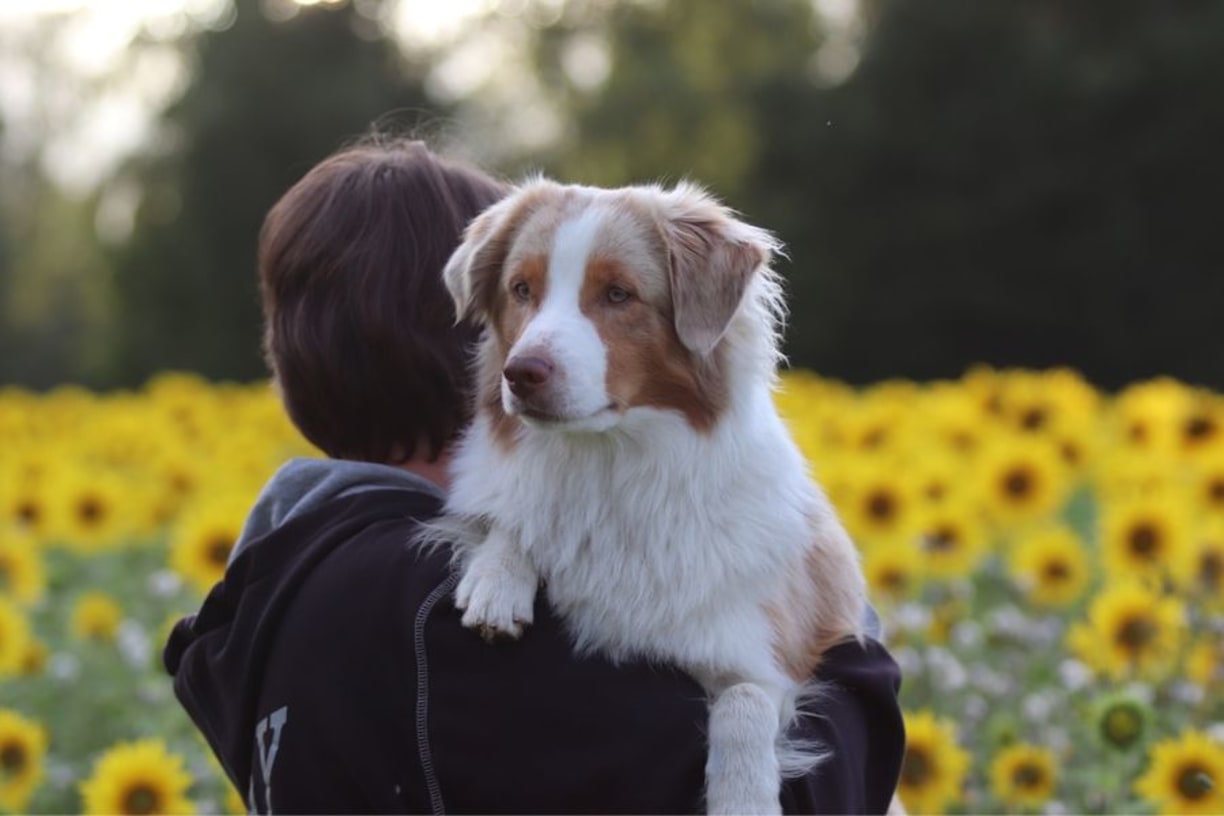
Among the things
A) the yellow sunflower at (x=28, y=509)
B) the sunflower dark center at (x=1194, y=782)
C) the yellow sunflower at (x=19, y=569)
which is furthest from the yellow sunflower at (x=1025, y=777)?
the yellow sunflower at (x=28, y=509)

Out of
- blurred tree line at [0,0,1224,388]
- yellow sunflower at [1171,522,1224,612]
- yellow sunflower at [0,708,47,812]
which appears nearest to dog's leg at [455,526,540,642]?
yellow sunflower at [0,708,47,812]

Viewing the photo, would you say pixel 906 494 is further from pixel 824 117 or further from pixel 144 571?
pixel 824 117

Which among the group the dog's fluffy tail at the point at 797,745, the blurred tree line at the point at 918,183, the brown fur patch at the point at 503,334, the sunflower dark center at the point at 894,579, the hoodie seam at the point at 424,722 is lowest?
the blurred tree line at the point at 918,183

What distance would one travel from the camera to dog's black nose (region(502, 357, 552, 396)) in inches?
124

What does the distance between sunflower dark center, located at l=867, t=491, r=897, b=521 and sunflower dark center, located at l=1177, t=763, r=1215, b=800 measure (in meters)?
2.63

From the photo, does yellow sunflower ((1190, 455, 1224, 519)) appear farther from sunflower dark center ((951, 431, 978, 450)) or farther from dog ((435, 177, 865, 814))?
dog ((435, 177, 865, 814))

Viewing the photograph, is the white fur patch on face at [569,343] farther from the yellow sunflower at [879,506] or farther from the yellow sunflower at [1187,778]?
the yellow sunflower at [879,506]

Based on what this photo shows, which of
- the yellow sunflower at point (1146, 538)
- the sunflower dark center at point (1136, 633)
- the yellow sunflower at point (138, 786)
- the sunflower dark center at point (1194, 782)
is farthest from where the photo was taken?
the yellow sunflower at point (1146, 538)

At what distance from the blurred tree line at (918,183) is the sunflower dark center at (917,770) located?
17318mm

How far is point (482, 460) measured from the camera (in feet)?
11.5

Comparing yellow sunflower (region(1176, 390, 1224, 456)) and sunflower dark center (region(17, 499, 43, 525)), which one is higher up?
yellow sunflower (region(1176, 390, 1224, 456))

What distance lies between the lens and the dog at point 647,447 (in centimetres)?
323

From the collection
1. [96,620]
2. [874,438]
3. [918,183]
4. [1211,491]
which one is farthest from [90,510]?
[918,183]

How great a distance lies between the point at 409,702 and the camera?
2.84 meters
